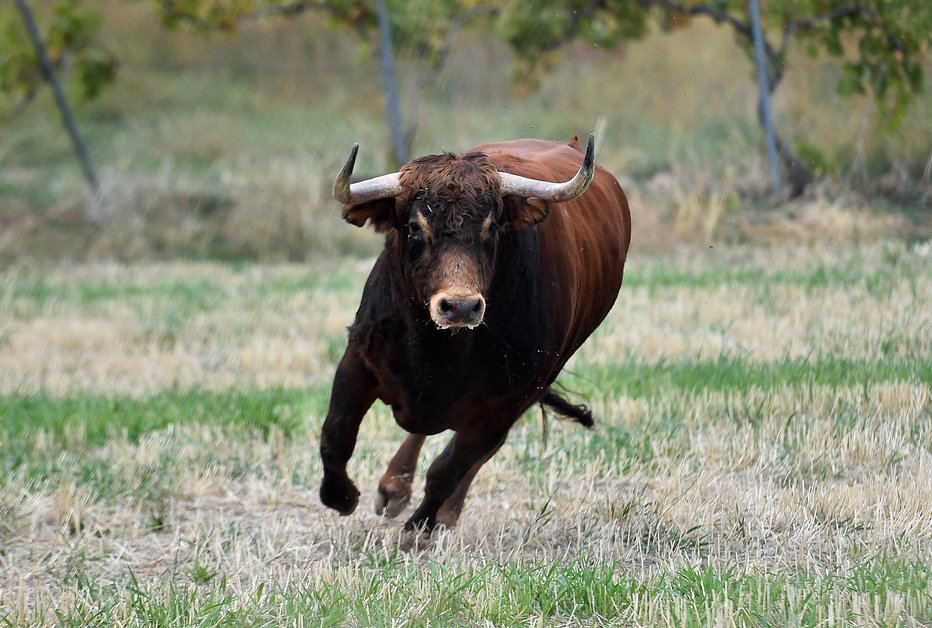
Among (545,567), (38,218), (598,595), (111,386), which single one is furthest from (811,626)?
(38,218)

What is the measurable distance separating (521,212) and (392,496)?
1.46m

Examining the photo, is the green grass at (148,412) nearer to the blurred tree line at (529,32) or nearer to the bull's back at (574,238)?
the bull's back at (574,238)

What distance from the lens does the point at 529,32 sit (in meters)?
14.6

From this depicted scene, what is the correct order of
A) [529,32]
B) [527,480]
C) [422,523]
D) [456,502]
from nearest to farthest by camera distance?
[422,523], [456,502], [527,480], [529,32]

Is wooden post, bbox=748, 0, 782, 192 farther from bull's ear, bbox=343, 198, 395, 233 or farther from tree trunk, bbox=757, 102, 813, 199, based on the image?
bull's ear, bbox=343, 198, 395, 233

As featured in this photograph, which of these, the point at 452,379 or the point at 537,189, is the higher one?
the point at 537,189

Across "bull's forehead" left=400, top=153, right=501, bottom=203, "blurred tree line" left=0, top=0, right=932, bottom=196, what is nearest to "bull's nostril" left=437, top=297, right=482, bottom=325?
"bull's forehead" left=400, top=153, right=501, bottom=203

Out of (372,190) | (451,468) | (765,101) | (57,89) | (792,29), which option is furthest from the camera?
(792,29)

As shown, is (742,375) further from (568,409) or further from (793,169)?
(793,169)

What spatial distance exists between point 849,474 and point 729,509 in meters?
0.80

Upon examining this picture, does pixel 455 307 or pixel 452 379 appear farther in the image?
pixel 452 379

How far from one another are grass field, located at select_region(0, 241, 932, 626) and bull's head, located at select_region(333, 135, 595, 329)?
976 mm

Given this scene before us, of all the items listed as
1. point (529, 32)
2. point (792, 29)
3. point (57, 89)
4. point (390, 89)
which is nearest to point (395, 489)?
point (390, 89)

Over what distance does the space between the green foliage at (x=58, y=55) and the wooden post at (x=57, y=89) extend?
0.20 metres
